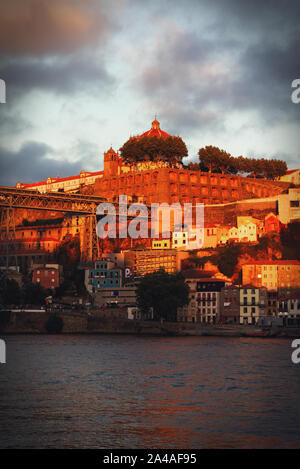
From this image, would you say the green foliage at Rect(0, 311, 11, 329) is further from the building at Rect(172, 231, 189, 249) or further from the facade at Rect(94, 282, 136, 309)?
the building at Rect(172, 231, 189, 249)

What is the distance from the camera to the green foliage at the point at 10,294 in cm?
10444

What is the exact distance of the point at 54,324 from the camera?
97.9 metres

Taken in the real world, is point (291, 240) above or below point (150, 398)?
above

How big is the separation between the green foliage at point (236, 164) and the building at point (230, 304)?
38.1 metres

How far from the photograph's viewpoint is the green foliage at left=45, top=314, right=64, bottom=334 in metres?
97.7

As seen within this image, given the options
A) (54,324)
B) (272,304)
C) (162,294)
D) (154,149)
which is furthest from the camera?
(154,149)

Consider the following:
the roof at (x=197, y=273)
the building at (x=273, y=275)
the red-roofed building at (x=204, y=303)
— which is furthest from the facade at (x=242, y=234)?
the red-roofed building at (x=204, y=303)

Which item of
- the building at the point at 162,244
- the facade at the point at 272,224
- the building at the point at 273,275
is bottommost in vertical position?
the building at the point at 273,275

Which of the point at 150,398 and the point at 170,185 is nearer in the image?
the point at 150,398

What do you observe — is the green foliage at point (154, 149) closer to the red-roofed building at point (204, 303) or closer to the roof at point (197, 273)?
the roof at point (197, 273)

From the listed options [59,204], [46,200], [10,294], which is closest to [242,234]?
[59,204]

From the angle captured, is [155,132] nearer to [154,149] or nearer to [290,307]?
[154,149]

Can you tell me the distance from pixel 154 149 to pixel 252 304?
1644 inches

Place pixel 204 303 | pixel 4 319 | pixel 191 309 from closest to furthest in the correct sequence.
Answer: pixel 4 319 < pixel 204 303 < pixel 191 309
